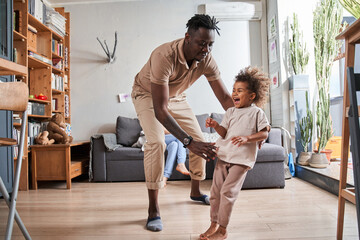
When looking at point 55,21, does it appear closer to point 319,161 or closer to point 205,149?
point 205,149

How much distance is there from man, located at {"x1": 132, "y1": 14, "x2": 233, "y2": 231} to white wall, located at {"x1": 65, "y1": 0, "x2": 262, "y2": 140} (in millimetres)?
2046

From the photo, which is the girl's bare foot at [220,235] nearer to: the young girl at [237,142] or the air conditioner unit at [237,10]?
the young girl at [237,142]

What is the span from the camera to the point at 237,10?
12.8 ft

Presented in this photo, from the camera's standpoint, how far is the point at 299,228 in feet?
5.10

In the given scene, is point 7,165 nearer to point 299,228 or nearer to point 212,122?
point 212,122

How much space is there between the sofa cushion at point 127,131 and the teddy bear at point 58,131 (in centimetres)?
65

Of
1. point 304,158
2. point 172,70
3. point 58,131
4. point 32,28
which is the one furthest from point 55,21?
point 304,158

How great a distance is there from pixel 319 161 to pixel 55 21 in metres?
3.66

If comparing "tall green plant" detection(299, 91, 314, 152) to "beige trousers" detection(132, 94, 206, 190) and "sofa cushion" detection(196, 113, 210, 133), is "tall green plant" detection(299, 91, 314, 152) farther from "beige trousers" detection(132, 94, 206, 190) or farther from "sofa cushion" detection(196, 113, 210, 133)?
"beige trousers" detection(132, 94, 206, 190)

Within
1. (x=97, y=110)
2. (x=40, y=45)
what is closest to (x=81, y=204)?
(x=97, y=110)

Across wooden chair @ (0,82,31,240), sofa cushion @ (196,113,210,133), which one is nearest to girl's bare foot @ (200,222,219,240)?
wooden chair @ (0,82,31,240)

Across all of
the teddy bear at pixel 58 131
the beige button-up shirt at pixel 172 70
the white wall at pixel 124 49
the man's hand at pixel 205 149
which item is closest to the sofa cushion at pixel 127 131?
the white wall at pixel 124 49

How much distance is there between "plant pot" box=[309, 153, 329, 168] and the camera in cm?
286

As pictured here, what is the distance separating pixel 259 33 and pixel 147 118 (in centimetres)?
291
